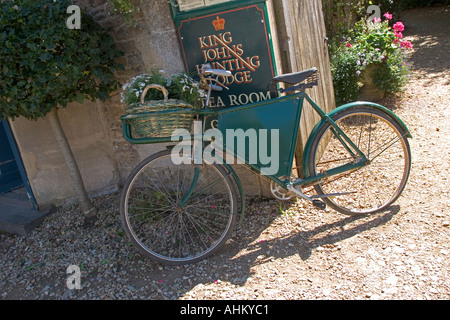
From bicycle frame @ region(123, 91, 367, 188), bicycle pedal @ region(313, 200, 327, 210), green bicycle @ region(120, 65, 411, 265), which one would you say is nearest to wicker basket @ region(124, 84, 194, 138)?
green bicycle @ region(120, 65, 411, 265)

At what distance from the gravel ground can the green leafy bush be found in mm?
1311

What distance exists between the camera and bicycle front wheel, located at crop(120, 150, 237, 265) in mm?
3246

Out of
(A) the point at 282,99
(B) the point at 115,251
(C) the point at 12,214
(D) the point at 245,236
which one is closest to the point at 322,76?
(A) the point at 282,99

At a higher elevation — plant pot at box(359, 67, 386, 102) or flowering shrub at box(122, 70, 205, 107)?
flowering shrub at box(122, 70, 205, 107)

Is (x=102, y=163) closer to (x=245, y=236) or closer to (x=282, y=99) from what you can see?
(x=245, y=236)

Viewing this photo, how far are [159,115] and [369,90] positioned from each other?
427cm

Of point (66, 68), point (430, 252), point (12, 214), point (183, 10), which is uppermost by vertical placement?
point (183, 10)

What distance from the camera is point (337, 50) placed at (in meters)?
6.30

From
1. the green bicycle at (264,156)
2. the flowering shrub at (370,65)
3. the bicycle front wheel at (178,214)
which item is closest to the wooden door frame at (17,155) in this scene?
the bicycle front wheel at (178,214)

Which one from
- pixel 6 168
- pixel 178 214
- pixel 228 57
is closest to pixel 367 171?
pixel 228 57

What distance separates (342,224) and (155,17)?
247 centimetres

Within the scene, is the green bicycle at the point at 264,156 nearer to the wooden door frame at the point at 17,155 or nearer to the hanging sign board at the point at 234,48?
the hanging sign board at the point at 234,48

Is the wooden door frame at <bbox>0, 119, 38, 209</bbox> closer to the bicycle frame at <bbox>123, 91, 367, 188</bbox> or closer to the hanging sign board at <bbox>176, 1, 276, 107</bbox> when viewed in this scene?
the bicycle frame at <bbox>123, 91, 367, 188</bbox>

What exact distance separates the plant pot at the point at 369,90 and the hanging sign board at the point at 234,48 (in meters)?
3.01
